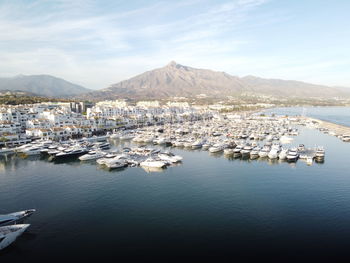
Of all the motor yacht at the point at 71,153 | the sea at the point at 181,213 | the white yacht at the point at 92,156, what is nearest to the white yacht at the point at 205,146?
the sea at the point at 181,213

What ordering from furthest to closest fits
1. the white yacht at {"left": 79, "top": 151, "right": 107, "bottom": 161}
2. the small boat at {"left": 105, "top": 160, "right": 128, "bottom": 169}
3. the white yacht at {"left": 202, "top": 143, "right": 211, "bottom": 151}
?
the white yacht at {"left": 202, "top": 143, "right": 211, "bottom": 151} < the white yacht at {"left": 79, "top": 151, "right": 107, "bottom": 161} < the small boat at {"left": 105, "top": 160, "right": 128, "bottom": 169}

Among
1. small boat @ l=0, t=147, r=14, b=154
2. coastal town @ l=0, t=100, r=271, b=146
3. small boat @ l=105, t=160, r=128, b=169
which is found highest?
coastal town @ l=0, t=100, r=271, b=146

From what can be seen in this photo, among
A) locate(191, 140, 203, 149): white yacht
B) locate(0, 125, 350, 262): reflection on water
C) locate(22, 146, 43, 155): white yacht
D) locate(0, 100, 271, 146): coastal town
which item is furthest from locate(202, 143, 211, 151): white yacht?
locate(22, 146, 43, 155): white yacht

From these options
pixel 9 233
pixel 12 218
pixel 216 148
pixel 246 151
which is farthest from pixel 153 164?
pixel 9 233

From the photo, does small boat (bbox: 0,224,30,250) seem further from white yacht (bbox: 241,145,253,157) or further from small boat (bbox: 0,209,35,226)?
white yacht (bbox: 241,145,253,157)

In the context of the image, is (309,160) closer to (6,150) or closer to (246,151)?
(246,151)

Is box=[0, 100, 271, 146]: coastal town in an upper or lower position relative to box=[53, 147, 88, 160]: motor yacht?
upper
